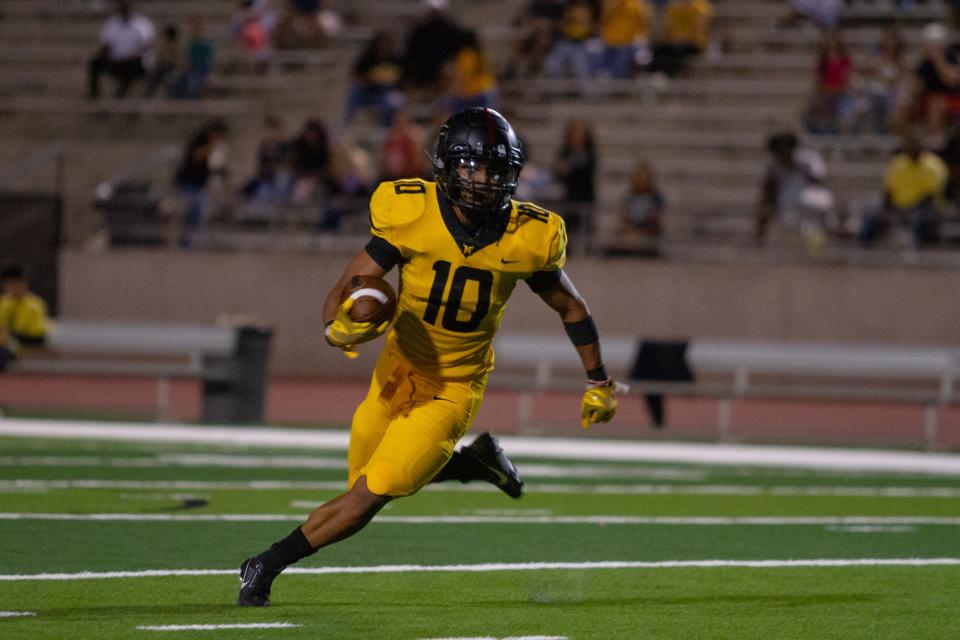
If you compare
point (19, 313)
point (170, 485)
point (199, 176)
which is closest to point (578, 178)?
point (199, 176)

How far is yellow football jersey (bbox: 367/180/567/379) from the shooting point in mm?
6594

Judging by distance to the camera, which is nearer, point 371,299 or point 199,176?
point 371,299

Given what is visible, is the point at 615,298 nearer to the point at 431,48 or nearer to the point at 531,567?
the point at 431,48

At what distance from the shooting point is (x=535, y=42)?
2181cm

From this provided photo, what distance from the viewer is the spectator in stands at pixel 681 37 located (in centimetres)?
2131

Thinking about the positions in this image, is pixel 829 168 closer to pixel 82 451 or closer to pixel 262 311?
pixel 262 311

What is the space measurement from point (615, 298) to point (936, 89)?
13.4 feet

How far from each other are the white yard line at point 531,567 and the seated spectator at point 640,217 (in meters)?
10.8

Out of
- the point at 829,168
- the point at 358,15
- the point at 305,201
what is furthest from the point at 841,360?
the point at 358,15

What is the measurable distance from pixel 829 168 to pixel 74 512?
40.7 feet

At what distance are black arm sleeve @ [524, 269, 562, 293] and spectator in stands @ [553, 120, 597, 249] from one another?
12.0 m

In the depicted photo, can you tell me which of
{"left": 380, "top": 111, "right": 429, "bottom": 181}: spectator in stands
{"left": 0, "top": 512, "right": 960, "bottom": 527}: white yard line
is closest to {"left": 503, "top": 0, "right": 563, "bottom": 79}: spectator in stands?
{"left": 380, "top": 111, "right": 429, "bottom": 181}: spectator in stands

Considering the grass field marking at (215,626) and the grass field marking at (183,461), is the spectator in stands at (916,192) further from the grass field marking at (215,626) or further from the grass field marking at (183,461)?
the grass field marking at (215,626)

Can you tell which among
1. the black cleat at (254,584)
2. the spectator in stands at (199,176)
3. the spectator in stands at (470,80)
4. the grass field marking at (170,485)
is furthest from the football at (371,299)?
the spectator in stands at (199,176)
